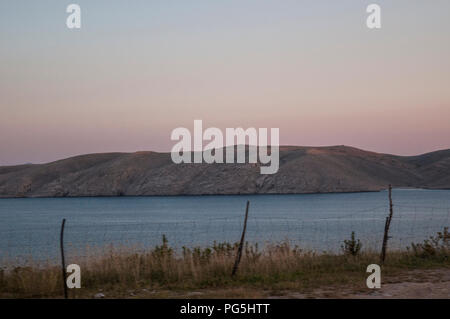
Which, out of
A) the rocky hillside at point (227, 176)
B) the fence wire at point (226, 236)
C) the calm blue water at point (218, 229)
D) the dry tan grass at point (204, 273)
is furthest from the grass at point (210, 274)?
the rocky hillside at point (227, 176)

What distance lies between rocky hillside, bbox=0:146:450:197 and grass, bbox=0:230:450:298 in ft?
438

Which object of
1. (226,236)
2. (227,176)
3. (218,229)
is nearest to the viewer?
(226,236)

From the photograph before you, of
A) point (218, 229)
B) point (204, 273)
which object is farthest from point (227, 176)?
point (204, 273)

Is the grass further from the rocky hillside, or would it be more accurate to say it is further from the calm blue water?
the rocky hillside

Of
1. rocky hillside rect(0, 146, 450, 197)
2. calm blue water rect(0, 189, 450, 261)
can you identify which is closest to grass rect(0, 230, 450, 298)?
calm blue water rect(0, 189, 450, 261)

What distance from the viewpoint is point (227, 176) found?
160 meters

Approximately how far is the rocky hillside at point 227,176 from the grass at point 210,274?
438 feet

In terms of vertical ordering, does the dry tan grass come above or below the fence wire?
above

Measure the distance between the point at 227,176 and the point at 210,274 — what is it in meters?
146

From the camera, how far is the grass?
12.4 metres

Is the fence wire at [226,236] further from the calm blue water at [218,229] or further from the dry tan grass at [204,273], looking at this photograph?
the dry tan grass at [204,273]

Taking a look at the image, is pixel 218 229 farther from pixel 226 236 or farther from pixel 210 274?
pixel 210 274

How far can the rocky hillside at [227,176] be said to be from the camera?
6063 inches

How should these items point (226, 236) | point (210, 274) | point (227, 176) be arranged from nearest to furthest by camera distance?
point (210, 274) < point (226, 236) < point (227, 176)
